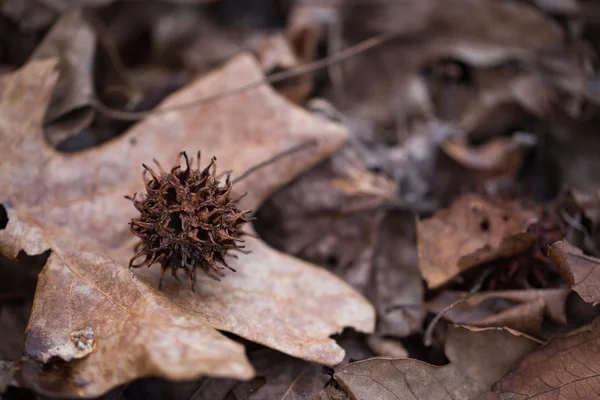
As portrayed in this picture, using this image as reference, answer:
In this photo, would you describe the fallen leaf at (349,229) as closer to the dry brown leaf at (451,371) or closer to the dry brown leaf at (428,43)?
the dry brown leaf at (451,371)

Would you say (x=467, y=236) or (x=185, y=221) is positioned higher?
(x=185, y=221)

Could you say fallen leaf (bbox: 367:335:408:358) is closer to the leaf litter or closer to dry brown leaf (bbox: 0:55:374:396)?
the leaf litter

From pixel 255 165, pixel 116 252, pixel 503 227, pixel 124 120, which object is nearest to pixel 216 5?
pixel 124 120

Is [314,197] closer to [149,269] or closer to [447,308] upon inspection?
[447,308]

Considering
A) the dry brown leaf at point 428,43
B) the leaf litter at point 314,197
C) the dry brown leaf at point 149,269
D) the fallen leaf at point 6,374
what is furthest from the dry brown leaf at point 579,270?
the fallen leaf at point 6,374

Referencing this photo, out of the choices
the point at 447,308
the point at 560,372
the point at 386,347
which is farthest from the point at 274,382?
the point at 560,372

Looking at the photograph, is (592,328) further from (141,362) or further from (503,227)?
(141,362)

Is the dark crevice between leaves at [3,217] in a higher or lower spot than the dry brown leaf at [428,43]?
higher

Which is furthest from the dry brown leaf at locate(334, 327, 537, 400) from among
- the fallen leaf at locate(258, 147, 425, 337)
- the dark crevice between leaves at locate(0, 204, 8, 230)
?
the dark crevice between leaves at locate(0, 204, 8, 230)
